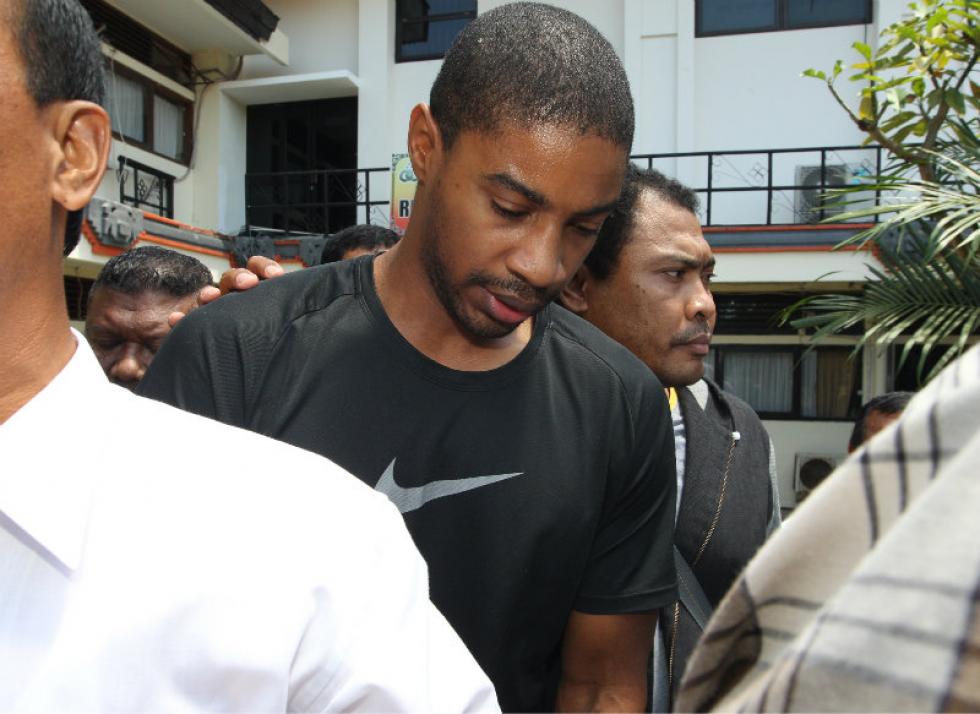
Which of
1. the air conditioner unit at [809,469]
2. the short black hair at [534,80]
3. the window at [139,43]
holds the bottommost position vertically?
the air conditioner unit at [809,469]

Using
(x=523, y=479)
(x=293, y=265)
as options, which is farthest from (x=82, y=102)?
(x=293, y=265)

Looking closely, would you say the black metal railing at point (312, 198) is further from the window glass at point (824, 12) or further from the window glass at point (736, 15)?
the window glass at point (824, 12)

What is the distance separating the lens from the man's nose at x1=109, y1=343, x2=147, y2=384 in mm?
2348

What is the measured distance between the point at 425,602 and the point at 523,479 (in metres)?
0.48

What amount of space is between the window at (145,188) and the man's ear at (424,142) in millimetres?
9328

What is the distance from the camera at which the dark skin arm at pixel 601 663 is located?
1651 mm

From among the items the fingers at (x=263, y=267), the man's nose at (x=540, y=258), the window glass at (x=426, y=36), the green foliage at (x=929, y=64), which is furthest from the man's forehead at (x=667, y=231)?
the window glass at (x=426, y=36)

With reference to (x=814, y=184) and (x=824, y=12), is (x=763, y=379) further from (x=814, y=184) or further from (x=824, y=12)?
(x=824, y=12)

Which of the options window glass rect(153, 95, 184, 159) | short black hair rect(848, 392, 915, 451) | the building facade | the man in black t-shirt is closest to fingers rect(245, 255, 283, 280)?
the man in black t-shirt

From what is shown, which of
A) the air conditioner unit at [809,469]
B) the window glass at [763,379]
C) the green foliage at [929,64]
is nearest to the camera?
the green foliage at [929,64]

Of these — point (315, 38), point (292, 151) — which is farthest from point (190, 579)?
point (315, 38)

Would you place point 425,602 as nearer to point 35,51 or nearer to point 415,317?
point 415,317

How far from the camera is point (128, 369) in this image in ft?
7.71

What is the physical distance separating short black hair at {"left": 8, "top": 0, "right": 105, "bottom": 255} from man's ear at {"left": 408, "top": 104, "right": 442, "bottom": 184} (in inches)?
24.4
